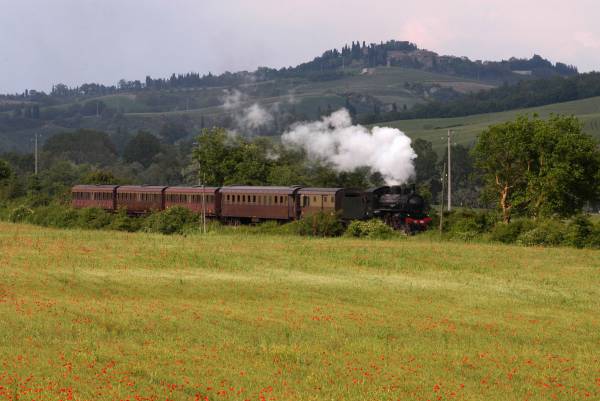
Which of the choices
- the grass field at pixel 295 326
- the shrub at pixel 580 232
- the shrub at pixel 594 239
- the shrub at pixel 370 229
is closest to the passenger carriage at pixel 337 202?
the shrub at pixel 370 229

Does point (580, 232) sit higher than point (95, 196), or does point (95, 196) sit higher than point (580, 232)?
point (95, 196)

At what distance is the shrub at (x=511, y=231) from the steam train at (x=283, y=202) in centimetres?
642

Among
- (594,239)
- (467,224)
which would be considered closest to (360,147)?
(467,224)

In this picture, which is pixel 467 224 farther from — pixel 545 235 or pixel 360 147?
pixel 360 147

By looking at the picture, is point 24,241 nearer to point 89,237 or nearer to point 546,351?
point 89,237

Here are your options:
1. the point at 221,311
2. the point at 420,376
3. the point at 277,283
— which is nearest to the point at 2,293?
the point at 221,311

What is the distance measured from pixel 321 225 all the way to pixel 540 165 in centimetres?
1735

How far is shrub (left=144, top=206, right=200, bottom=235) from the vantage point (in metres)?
69.5

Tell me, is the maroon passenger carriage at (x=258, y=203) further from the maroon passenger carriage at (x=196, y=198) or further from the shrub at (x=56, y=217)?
the shrub at (x=56, y=217)

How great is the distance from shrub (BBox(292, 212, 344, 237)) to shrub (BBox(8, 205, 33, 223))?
112 ft

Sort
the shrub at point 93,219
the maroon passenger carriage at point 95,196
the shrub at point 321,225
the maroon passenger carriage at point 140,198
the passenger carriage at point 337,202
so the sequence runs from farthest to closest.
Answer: the maroon passenger carriage at point 95,196
the maroon passenger carriage at point 140,198
the shrub at point 93,219
the passenger carriage at point 337,202
the shrub at point 321,225

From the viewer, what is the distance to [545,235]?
56.8m

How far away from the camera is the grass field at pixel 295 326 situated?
1862cm

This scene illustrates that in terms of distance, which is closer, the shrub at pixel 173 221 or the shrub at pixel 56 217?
the shrub at pixel 173 221
